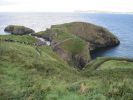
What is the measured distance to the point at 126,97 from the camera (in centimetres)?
1480

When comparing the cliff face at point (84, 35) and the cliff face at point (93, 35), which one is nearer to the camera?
the cliff face at point (84, 35)

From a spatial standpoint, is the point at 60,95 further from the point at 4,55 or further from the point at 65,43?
the point at 65,43

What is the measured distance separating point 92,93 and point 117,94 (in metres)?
1.34

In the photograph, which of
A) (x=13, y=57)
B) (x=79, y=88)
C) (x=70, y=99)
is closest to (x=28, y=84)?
(x=79, y=88)

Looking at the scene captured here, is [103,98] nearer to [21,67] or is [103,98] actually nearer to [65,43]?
[21,67]

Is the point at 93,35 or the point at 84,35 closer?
the point at 84,35

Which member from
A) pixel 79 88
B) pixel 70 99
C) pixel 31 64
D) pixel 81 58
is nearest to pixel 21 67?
pixel 31 64

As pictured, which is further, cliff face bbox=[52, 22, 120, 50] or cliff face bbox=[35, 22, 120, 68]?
cliff face bbox=[52, 22, 120, 50]

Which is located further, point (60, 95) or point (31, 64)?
point (31, 64)

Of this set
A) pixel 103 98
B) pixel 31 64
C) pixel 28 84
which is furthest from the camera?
pixel 31 64

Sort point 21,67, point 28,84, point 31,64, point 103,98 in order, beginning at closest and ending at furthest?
point 103,98, point 28,84, point 21,67, point 31,64

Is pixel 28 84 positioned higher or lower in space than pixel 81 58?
higher

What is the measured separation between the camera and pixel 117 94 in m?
15.4

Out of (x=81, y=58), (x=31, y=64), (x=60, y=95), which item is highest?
(x=60, y=95)
